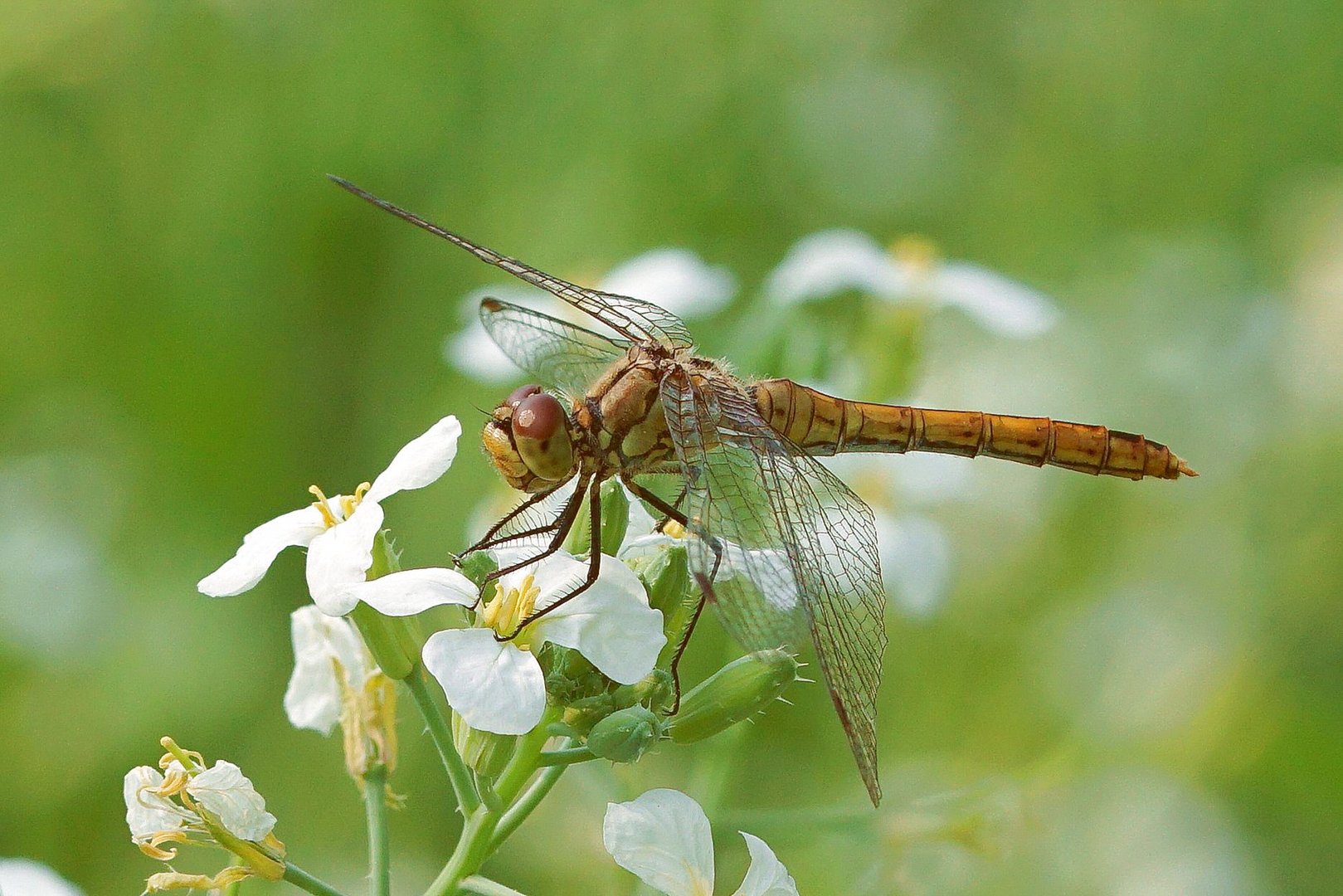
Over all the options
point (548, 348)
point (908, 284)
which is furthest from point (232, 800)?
point (908, 284)

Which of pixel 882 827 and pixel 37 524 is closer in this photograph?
pixel 882 827

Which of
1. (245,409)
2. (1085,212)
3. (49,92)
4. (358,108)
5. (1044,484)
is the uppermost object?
(1085,212)

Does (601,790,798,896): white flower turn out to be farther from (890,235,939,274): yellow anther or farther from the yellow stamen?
(890,235,939,274): yellow anther

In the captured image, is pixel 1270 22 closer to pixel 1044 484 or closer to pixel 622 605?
pixel 1044 484

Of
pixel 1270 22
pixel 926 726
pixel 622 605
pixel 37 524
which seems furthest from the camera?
pixel 1270 22

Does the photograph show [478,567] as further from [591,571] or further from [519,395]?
[519,395]

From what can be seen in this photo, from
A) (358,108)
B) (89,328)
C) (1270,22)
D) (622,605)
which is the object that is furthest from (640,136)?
(622,605)
